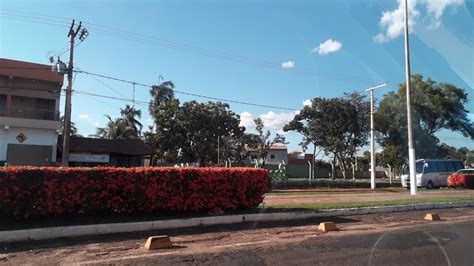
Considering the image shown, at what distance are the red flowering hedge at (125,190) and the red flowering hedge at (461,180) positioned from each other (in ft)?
75.2

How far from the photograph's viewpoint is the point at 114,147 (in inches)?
1631

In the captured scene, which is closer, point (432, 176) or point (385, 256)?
point (385, 256)

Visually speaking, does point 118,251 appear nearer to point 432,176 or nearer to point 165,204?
point 165,204

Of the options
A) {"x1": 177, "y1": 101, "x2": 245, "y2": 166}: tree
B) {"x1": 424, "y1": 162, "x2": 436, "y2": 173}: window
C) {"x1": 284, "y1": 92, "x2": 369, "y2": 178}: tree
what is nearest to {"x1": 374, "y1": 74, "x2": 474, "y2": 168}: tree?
{"x1": 284, "y1": 92, "x2": 369, "y2": 178}: tree

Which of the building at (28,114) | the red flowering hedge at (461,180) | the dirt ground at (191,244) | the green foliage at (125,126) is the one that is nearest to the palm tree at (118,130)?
the green foliage at (125,126)

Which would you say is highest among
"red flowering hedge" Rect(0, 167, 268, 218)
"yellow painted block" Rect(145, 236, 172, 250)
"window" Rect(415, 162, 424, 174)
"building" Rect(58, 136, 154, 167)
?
"building" Rect(58, 136, 154, 167)

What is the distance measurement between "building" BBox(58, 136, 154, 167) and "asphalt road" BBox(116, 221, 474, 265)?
3127cm

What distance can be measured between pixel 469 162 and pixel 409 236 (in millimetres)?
77092

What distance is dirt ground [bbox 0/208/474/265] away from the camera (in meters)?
7.27

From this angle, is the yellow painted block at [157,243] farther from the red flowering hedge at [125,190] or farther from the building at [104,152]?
the building at [104,152]

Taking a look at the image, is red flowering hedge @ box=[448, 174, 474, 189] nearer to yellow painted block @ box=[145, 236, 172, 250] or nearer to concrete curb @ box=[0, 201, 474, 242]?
concrete curb @ box=[0, 201, 474, 242]

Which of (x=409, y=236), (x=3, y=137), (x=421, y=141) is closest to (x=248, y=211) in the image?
(x=409, y=236)

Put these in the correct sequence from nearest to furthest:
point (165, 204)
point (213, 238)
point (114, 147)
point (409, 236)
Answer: point (213, 238) → point (409, 236) → point (165, 204) → point (114, 147)

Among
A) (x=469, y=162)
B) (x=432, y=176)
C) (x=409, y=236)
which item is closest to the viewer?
(x=409, y=236)
